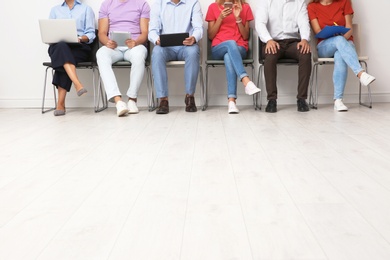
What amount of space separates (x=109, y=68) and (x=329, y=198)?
301cm

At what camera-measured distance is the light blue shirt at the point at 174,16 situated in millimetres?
4566

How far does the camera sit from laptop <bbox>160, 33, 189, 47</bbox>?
171 inches

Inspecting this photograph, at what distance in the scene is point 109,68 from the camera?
4422mm

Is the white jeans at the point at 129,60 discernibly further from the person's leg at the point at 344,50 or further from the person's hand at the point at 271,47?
the person's leg at the point at 344,50

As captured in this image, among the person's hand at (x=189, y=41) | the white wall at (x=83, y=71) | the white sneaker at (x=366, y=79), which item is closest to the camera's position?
the white sneaker at (x=366, y=79)

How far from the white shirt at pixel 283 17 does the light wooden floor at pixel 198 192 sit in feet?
4.41

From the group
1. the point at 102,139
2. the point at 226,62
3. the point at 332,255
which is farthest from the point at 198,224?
the point at 226,62

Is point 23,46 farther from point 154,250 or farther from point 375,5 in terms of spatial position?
point 154,250

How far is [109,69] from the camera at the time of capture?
4418mm

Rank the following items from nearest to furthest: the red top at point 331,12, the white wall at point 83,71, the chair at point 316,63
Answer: the chair at point 316,63
the red top at point 331,12
the white wall at point 83,71

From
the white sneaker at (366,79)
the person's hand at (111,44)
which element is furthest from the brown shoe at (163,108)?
the white sneaker at (366,79)

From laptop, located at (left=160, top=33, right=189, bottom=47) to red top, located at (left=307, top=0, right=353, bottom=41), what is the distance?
1220mm

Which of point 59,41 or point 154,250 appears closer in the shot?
point 154,250

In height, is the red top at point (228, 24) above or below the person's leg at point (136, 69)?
above
